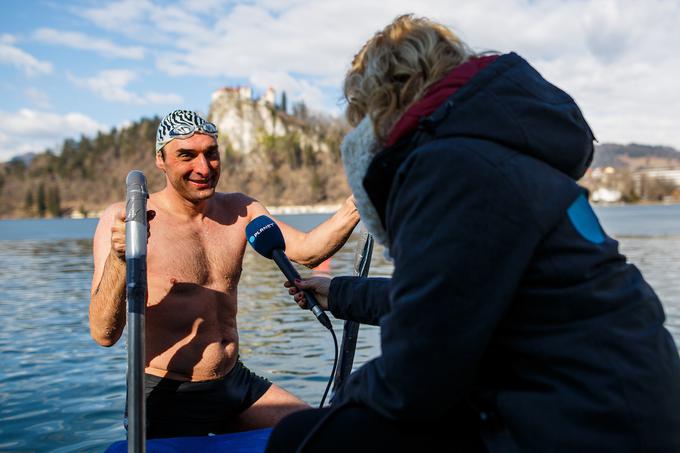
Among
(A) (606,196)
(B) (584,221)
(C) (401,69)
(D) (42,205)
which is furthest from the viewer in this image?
(A) (606,196)

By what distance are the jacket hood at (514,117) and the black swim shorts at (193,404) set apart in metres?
2.98

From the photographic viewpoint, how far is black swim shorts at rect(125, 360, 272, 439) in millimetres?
4125

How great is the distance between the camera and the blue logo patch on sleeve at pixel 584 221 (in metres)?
1.67

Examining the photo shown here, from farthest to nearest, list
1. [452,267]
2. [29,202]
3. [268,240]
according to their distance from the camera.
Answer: [29,202] < [268,240] < [452,267]

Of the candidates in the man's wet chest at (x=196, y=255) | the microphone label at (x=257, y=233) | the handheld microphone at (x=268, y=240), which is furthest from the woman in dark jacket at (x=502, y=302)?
the man's wet chest at (x=196, y=255)

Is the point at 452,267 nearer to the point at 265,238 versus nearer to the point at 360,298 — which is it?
the point at 360,298

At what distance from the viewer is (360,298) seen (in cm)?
275

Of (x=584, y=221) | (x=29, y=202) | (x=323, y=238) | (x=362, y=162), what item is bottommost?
(x=29, y=202)

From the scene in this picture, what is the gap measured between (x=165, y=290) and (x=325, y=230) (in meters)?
1.10

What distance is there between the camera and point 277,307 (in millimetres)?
14219

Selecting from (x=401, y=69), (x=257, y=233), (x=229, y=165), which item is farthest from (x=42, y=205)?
(x=401, y=69)

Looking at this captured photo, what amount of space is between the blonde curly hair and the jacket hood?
0.18 metres

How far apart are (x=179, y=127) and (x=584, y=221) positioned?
A: 10.2 feet

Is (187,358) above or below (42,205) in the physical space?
above
